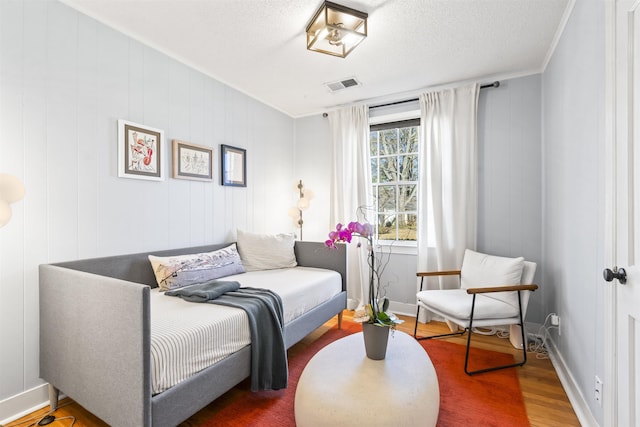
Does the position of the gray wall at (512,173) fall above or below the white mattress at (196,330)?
above

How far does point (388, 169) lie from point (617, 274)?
259 centimetres

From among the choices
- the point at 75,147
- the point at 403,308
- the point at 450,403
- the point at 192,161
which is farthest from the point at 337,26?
the point at 403,308

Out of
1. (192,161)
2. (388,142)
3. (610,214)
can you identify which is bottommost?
(610,214)

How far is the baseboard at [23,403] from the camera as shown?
5.49ft

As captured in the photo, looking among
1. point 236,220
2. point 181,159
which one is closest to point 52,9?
point 181,159

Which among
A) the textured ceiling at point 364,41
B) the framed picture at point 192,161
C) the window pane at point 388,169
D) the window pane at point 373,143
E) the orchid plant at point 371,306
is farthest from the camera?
the window pane at point 373,143

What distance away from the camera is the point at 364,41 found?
2385 mm

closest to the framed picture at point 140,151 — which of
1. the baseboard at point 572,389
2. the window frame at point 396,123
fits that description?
the window frame at point 396,123

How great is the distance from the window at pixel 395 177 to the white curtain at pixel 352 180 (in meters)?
0.18

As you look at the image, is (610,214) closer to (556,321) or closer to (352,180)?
(556,321)

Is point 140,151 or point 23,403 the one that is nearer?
point 23,403

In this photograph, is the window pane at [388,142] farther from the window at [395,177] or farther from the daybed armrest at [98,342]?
the daybed armrest at [98,342]

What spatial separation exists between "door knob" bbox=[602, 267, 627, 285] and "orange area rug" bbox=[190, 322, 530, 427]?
39.0 inches

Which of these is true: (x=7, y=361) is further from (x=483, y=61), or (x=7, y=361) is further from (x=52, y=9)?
(x=483, y=61)
